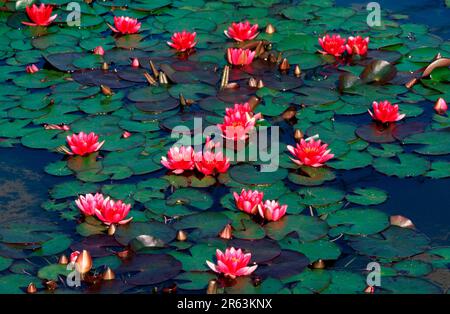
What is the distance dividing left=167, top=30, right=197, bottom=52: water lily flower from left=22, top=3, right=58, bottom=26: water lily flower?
126cm

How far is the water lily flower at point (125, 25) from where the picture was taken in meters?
7.59

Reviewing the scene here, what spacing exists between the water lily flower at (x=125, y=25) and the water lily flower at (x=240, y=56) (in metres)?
0.99

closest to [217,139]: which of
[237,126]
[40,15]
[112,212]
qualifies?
[237,126]

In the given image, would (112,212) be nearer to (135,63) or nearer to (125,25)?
(135,63)

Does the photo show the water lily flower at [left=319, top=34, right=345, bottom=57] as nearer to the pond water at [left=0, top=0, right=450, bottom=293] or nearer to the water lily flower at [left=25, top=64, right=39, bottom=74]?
the pond water at [left=0, top=0, right=450, bottom=293]

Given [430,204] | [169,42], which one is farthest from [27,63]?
[430,204]

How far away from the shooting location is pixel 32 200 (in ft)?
18.0

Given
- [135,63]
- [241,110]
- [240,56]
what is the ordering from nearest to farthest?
[241,110]
[240,56]
[135,63]

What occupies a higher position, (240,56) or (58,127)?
(240,56)

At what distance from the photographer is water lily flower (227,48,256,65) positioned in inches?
275

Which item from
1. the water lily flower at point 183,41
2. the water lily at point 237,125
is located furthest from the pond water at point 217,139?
the water lily at point 237,125

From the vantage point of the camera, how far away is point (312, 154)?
5.56 metres

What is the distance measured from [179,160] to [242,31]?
207 cm

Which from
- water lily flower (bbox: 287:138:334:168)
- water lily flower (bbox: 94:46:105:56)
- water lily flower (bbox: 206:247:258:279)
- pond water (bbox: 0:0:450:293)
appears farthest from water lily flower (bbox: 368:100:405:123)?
water lily flower (bbox: 94:46:105:56)
